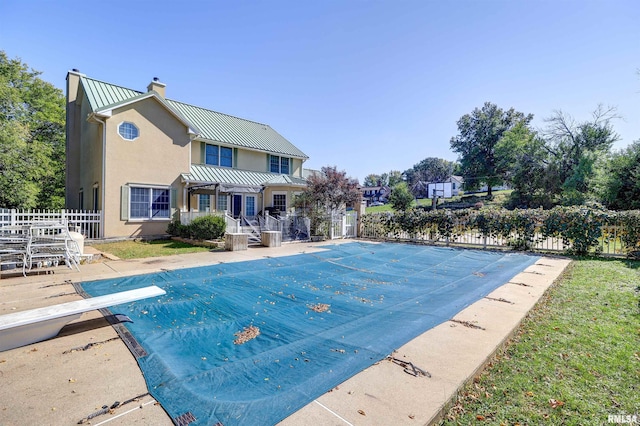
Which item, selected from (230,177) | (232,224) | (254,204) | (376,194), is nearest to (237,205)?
(254,204)

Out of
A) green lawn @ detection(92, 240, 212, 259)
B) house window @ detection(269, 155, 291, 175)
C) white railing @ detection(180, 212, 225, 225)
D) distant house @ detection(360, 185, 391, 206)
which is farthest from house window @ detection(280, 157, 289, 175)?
distant house @ detection(360, 185, 391, 206)

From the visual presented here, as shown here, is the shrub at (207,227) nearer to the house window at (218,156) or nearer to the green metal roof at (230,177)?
the green metal roof at (230,177)

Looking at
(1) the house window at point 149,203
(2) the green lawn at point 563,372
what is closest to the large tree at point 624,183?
(2) the green lawn at point 563,372

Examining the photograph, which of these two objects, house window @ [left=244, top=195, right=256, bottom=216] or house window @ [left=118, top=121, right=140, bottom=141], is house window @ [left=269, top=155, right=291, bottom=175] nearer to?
house window @ [left=244, top=195, right=256, bottom=216]

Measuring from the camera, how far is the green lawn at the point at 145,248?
33.8ft

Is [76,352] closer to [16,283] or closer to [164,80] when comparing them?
[16,283]

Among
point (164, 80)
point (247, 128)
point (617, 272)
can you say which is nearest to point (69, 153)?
point (164, 80)

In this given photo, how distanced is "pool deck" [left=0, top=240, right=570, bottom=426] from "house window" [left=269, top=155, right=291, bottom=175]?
1632cm

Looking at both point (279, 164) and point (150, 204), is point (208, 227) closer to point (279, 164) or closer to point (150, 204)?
point (150, 204)

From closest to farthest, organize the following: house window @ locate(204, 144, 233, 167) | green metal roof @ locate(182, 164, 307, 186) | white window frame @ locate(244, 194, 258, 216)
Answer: green metal roof @ locate(182, 164, 307, 186) < house window @ locate(204, 144, 233, 167) < white window frame @ locate(244, 194, 258, 216)

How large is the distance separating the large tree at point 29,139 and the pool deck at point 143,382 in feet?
48.0

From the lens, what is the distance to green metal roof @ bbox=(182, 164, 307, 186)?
15.5 metres

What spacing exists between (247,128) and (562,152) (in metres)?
34.4

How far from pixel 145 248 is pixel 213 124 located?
10.1 meters
